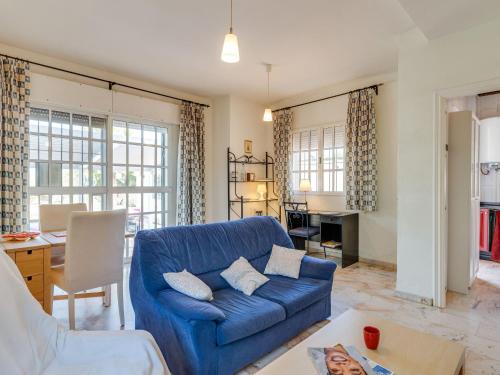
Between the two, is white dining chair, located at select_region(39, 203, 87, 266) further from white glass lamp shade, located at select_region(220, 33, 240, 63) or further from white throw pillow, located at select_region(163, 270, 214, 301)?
white glass lamp shade, located at select_region(220, 33, 240, 63)

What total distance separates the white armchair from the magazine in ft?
2.37

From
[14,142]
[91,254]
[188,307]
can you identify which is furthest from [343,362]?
[14,142]

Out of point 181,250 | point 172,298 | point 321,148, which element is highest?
point 321,148

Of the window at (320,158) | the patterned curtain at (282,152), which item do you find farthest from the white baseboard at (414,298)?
the patterned curtain at (282,152)

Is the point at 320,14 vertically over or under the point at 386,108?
over

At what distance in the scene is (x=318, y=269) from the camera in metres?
2.64

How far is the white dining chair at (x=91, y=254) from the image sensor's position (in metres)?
2.38

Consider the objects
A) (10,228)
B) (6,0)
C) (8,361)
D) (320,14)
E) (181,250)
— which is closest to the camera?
(8,361)

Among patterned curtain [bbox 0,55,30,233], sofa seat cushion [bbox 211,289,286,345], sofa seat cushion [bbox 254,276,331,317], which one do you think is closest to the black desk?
sofa seat cushion [bbox 254,276,331,317]

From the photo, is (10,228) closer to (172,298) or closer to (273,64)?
(172,298)

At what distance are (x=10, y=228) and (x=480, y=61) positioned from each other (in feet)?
16.5

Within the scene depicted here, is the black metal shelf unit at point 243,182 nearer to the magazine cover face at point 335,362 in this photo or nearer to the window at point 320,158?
the window at point 320,158

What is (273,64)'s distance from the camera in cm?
390

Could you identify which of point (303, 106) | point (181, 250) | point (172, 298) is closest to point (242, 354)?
point (172, 298)
